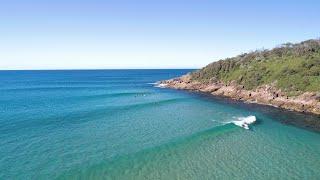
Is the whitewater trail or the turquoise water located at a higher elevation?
the whitewater trail

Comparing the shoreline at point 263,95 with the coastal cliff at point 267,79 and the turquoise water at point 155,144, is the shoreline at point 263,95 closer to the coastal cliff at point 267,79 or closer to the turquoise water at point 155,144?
the coastal cliff at point 267,79

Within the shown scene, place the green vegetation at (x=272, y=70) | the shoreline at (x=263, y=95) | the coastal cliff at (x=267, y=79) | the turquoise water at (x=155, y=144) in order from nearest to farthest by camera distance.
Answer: the turquoise water at (x=155, y=144)
the shoreline at (x=263, y=95)
the coastal cliff at (x=267, y=79)
the green vegetation at (x=272, y=70)

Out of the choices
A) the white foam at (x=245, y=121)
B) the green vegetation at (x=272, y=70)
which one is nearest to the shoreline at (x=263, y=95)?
the green vegetation at (x=272, y=70)

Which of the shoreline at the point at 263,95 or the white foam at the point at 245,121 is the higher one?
the shoreline at the point at 263,95

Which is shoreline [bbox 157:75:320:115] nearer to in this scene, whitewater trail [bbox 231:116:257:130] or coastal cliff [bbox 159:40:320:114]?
coastal cliff [bbox 159:40:320:114]

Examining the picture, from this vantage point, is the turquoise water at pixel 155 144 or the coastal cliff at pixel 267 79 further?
the coastal cliff at pixel 267 79

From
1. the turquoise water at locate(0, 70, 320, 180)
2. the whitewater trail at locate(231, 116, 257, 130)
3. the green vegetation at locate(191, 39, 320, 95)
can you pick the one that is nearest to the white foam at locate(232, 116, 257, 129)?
the whitewater trail at locate(231, 116, 257, 130)

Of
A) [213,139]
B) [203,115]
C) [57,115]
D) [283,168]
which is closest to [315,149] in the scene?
[283,168]

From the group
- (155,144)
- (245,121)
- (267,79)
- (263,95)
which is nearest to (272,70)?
(267,79)
